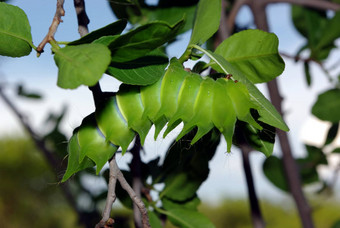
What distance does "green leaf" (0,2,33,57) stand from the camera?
46cm

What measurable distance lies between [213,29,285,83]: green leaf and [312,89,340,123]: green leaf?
0.49 metres

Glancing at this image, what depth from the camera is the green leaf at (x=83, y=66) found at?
0.35 m

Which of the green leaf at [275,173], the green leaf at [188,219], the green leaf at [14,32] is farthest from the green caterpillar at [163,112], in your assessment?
the green leaf at [275,173]

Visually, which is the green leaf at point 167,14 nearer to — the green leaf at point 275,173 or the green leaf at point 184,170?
the green leaf at point 184,170

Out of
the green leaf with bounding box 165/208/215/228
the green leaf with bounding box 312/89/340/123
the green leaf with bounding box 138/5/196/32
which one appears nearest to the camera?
the green leaf with bounding box 165/208/215/228

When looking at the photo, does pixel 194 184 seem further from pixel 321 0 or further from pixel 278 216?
pixel 278 216

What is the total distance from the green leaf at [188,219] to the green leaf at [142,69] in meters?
0.27

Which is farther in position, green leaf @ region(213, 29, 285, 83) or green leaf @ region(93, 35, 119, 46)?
green leaf @ region(213, 29, 285, 83)

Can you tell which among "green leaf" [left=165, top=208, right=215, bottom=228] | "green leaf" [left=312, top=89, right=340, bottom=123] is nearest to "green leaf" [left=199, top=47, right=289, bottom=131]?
"green leaf" [left=165, top=208, right=215, bottom=228]

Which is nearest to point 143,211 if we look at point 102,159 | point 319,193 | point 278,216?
point 102,159

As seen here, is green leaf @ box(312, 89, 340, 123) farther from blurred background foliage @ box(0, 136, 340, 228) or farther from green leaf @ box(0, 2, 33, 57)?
blurred background foliage @ box(0, 136, 340, 228)

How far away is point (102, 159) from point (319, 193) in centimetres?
93

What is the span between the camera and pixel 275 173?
1.14 m

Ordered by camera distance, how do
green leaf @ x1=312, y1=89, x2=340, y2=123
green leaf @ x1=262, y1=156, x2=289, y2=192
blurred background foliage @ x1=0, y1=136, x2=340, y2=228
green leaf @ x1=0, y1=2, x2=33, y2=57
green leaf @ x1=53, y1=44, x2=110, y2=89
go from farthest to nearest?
blurred background foliage @ x1=0, y1=136, x2=340, y2=228 < green leaf @ x1=262, y1=156, x2=289, y2=192 < green leaf @ x1=312, y1=89, x2=340, y2=123 < green leaf @ x1=0, y1=2, x2=33, y2=57 < green leaf @ x1=53, y1=44, x2=110, y2=89
